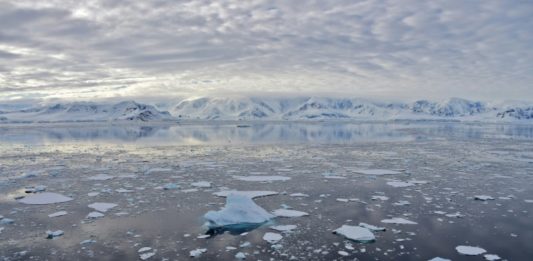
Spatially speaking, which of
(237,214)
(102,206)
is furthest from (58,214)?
(237,214)

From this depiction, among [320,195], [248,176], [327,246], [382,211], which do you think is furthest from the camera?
[248,176]

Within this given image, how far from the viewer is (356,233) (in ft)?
25.7

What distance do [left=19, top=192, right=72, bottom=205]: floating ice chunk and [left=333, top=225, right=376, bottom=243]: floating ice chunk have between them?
7141 mm

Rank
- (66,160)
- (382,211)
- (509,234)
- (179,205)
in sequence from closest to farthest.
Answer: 1. (509,234)
2. (382,211)
3. (179,205)
4. (66,160)

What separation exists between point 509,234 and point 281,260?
455 cm

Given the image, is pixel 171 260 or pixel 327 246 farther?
pixel 327 246

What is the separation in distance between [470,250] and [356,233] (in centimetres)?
193

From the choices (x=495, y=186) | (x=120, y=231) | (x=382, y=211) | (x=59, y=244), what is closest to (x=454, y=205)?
(x=382, y=211)

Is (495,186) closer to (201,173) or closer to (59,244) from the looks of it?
(201,173)

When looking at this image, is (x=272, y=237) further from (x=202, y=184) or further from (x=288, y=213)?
(x=202, y=184)

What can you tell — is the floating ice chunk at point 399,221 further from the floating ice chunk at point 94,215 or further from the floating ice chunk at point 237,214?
the floating ice chunk at point 94,215

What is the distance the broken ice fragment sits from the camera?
8500mm

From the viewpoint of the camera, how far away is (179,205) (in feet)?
33.5

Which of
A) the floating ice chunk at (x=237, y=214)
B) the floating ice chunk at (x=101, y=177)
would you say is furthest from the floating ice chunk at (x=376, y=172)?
the floating ice chunk at (x=101, y=177)
